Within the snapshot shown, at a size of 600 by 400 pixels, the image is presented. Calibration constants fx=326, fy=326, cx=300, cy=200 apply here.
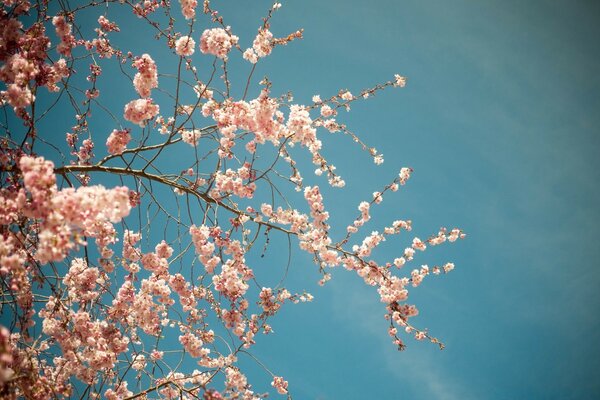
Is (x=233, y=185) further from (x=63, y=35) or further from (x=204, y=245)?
(x=63, y=35)

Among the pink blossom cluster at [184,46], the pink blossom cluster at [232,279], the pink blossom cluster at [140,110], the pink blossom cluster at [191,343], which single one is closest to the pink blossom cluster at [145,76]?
the pink blossom cluster at [140,110]

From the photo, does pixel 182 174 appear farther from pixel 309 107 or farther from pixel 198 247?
pixel 309 107

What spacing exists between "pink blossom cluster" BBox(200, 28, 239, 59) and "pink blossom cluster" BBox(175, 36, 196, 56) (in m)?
0.22

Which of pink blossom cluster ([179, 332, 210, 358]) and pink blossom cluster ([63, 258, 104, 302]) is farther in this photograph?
pink blossom cluster ([179, 332, 210, 358])

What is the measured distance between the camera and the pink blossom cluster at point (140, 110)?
401cm

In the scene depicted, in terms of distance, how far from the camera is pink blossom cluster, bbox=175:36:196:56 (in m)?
4.09

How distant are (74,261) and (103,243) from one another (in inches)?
62.8

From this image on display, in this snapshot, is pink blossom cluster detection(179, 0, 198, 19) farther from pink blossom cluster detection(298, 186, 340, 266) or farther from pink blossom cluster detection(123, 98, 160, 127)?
pink blossom cluster detection(298, 186, 340, 266)

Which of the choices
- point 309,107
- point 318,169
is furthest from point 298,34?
point 318,169

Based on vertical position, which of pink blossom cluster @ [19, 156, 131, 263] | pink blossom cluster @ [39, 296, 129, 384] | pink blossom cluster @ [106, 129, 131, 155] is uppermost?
pink blossom cluster @ [106, 129, 131, 155]

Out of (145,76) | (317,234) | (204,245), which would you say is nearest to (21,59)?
(145,76)

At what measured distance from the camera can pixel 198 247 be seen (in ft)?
16.0

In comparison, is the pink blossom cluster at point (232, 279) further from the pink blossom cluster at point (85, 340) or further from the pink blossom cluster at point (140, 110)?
the pink blossom cluster at point (140, 110)

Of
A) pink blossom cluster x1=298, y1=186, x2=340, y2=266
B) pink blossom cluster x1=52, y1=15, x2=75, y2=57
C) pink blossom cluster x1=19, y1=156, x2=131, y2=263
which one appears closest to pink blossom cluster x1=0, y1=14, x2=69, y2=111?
pink blossom cluster x1=52, y1=15, x2=75, y2=57
